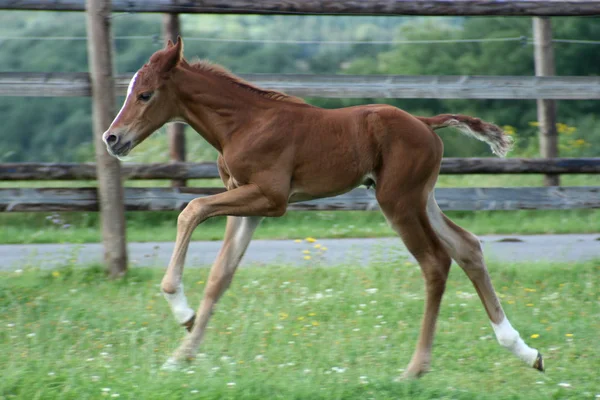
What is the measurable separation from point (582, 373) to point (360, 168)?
171 centimetres

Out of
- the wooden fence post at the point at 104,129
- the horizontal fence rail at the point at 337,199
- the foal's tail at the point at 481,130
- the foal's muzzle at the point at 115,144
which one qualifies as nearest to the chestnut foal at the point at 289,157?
the foal's muzzle at the point at 115,144

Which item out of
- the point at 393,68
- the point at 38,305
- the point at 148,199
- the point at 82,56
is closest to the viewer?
the point at 38,305

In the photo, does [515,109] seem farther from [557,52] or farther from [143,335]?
[143,335]

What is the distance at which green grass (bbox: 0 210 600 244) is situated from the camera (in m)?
9.42

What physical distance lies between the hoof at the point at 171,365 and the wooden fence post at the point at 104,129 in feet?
7.78

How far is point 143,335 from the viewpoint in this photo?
5426mm

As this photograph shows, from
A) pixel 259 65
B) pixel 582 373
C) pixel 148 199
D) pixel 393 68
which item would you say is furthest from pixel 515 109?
pixel 582 373

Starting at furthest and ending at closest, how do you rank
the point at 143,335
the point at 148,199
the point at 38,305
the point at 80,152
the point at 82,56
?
the point at 82,56
the point at 80,152
the point at 148,199
the point at 38,305
the point at 143,335

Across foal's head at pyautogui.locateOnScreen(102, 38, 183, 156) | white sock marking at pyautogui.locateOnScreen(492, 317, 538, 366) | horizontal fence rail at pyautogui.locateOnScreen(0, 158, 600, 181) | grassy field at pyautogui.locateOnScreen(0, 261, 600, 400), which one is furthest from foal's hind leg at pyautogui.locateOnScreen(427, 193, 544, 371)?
horizontal fence rail at pyautogui.locateOnScreen(0, 158, 600, 181)

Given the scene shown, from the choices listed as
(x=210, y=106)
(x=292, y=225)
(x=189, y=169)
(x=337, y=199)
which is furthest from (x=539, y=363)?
(x=292, y=225)

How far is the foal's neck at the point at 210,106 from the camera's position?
4.76 m

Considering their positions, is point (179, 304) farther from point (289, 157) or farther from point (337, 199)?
point (337, 199)

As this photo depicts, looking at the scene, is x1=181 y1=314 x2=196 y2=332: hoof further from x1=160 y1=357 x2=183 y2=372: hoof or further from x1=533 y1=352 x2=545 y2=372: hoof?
x1=533 y1=352 x2=545 y2=372: hoof

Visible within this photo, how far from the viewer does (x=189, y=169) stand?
24.8 feet
